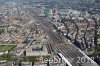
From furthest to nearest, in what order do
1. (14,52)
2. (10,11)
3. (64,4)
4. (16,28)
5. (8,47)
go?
(64,4) < (10,11) < (16,28) < (8,47) < (14,52)

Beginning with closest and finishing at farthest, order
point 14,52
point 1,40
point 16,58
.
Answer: point 16,58
point 14,52
point 1,40

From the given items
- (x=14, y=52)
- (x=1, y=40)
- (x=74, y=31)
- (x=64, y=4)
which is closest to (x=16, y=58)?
(x=14, y=52)

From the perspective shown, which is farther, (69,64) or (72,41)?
(72,41)

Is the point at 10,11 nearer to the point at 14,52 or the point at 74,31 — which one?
Answer: the point at 74,31

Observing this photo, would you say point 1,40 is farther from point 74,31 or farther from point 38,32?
point 74,31

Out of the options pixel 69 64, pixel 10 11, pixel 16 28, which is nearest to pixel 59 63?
pixel 69 64

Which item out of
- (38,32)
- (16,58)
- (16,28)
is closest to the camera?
(16,58)

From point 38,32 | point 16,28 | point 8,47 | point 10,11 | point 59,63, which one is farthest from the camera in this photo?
point 10,11

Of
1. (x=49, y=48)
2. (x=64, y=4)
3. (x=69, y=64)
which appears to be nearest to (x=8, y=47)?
(x=49, y=48)

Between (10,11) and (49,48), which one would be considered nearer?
(49,48)
